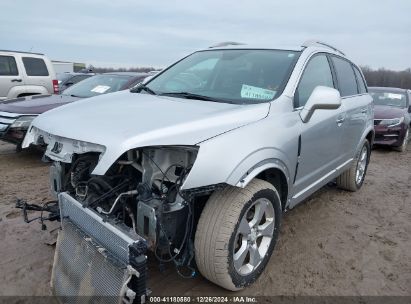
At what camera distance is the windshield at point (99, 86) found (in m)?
7.18

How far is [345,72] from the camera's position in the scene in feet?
15.4

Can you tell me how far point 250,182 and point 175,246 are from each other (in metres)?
0.70

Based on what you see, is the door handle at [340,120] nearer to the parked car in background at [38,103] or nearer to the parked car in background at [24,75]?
the parked car in background at [38,103]

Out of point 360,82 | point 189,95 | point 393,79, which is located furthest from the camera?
point 393,79

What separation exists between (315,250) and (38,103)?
A: 510cm

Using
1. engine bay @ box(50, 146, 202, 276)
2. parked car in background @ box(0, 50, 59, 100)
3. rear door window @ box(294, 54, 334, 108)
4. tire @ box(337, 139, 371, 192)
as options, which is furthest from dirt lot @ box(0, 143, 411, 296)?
parked car in background @ box(0, 50, 59, 100)

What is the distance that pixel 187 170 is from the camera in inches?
99.1

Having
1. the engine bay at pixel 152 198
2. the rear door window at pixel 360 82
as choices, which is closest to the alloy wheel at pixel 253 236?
the engine bay at pixel 152 198

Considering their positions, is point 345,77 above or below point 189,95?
above

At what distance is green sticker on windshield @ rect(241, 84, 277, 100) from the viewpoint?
10.5 ft

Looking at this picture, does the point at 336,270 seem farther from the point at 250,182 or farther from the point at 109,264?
the point at 109,264

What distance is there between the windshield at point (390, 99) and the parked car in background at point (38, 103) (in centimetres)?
657

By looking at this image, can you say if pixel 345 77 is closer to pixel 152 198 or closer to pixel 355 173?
pixel 355 173

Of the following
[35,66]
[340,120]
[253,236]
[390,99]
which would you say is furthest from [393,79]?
[253,236]
